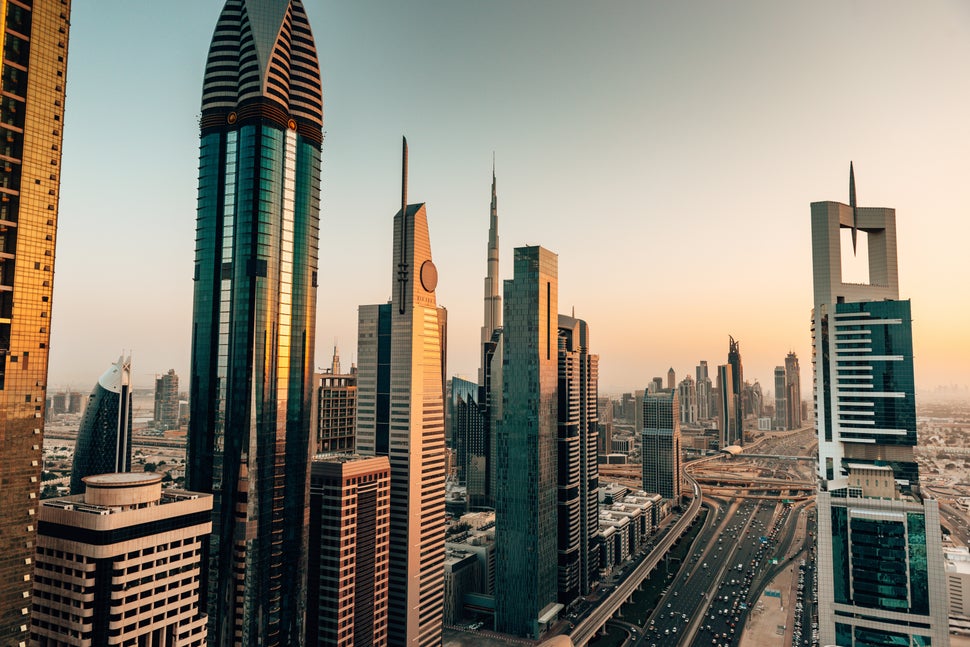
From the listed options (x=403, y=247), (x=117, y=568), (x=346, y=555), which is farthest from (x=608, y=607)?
(x=117, y=568)

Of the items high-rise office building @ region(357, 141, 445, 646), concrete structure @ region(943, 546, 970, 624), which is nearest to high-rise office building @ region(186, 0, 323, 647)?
high-rise office building @ region(357, 141, 445, 646)

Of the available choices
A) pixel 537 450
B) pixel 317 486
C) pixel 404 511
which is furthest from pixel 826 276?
pixel 317 486

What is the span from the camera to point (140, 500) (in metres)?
71.4

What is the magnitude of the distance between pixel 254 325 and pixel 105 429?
67.1 meters

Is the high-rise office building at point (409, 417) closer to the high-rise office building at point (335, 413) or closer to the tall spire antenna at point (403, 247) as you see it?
the tall spire antenna at point (403, 247)

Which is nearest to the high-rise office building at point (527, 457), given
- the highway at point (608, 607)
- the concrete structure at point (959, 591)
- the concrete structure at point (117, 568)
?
the highway at point (608, 607)

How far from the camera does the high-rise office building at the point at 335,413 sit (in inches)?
5668

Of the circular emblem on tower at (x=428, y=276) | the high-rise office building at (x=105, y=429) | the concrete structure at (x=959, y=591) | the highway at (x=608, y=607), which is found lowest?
the highway at (x=608, y=607)

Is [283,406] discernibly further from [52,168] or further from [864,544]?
[864,544]

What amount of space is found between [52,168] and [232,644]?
72.3 m

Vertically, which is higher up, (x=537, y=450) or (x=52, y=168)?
(x=52, y=168)

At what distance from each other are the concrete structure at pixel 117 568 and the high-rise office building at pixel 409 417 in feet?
170

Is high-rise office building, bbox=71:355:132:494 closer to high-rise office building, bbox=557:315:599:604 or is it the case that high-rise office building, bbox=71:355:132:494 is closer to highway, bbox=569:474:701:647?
high-rise office building, bbox=557:315:599:604

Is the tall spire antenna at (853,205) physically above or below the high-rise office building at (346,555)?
above
